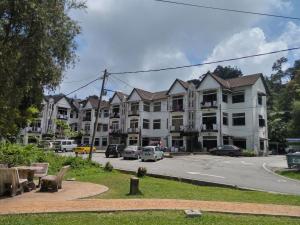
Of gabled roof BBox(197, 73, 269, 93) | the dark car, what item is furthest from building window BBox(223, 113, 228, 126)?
the dark car

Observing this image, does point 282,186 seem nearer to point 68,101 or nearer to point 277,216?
point 277,216

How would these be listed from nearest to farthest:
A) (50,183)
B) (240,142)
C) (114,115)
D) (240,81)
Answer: (50,183) < (240,142) < (240,81) < (114,115)

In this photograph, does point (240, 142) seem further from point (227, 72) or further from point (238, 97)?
point (227, 72)

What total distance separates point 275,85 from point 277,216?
92.5 m

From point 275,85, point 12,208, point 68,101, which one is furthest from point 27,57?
point 275,85

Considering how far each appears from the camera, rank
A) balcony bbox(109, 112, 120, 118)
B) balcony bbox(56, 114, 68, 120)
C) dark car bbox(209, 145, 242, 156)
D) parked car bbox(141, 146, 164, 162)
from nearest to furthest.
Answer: parked car bbox(141, 146, 164, 162)
dark car bbox(209, 145, 242, 156)
balcony bbox(109, 112, 120, 118)
balcony bbox(56, 114, 68, 120)

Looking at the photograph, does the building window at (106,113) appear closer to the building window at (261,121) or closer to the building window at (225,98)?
the building window at (225,98)

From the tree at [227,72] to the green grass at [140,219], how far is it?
80502mm

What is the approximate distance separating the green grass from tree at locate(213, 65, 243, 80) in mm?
80502

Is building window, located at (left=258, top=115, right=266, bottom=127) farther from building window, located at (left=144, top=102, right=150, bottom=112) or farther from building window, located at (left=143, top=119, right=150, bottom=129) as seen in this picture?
building window, located at (left=144, top=102, right=150, bottom=112)

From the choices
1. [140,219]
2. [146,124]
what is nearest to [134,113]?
[146,124]

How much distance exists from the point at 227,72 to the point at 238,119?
37.2 m

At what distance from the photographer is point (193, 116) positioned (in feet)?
188

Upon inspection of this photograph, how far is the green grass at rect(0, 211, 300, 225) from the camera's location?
27.8 ft
